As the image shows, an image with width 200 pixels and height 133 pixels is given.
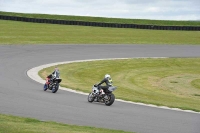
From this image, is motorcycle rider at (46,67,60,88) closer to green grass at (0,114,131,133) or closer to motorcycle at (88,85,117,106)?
motorcycle at (88,85,117,106)

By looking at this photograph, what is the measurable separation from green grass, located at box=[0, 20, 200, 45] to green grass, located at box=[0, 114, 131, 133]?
29.8 m

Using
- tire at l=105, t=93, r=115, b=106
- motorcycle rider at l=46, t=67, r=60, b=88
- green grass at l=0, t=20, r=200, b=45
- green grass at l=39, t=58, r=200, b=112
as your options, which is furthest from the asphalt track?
green grass at l=0, t=20, r=200, b=45

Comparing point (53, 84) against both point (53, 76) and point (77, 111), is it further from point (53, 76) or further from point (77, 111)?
point (77, 111)

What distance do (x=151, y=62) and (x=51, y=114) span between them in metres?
23.5

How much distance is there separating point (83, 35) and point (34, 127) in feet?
136

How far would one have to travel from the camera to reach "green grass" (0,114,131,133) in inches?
495

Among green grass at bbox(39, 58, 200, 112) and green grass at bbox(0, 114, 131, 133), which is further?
green grass at bbox(39, 58, 200, 112)

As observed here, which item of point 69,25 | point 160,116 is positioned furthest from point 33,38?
point 160,116

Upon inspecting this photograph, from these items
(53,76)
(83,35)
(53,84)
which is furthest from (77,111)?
(83,35)

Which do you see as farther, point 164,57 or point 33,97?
point 164,57

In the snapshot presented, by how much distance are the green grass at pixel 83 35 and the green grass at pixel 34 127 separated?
97.7 ft

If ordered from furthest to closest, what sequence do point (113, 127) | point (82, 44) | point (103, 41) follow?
point (103, 41)
point (82, 44)
point (113, 127)

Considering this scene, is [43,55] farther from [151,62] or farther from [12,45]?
[151,62]

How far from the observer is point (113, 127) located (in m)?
15.2
